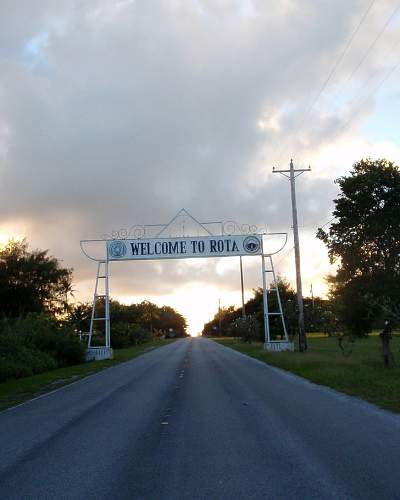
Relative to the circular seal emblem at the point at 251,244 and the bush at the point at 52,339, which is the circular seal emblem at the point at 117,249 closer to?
the bush at the point at 52,339

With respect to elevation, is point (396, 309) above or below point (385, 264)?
below

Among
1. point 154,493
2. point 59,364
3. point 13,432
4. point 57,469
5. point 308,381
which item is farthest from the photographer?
point 59,364

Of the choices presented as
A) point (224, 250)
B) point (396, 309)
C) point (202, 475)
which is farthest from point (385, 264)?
point (224, 250)

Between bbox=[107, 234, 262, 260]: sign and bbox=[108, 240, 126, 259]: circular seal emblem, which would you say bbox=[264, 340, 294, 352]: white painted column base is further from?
bbox=[108, 240, 126, 259]: circular seal emblem

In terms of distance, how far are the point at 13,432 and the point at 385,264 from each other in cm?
1501

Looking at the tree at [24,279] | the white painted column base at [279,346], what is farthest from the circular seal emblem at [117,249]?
the tree at [24,279]

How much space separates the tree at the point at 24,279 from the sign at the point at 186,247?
18.6 m

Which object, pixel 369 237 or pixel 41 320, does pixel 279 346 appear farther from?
pixel 369 237

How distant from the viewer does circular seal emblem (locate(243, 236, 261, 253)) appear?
140 feet

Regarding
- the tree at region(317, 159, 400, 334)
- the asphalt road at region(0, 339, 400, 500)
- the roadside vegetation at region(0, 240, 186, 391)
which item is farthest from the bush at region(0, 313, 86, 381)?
the tree at region(317, 159, 400, 334)

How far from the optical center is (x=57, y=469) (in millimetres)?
8312

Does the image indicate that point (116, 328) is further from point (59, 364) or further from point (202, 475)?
point (202, 475)

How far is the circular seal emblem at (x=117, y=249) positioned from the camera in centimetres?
4281

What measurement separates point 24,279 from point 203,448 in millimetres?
52218
